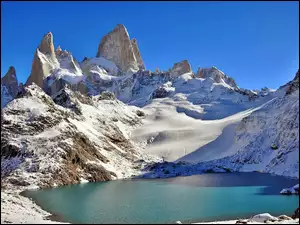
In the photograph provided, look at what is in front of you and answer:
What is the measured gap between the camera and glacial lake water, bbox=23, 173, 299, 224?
118 feet

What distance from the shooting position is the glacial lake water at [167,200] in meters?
36.0

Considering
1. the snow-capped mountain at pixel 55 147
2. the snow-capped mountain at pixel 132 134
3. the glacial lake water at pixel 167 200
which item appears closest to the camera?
the glacial lake water at pixel 167 200

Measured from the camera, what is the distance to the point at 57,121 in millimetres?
72188

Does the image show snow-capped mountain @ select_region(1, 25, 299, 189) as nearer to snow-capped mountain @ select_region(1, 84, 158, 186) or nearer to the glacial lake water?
snow-capped mountain @ select_region(1, 84, 158, 186)

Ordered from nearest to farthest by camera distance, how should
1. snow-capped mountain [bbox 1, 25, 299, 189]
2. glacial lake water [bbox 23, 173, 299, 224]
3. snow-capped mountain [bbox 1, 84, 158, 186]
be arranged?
glacial lake water [bbox 23, 173, 299, 224] < snow-capped mountain [bbox 1, 84, 158, 186] < snow-capped mountain [bbox 1, 25, 299, 189]

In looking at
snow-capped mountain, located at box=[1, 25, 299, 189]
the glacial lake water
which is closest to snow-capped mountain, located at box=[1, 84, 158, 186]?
snow-capped mountain, located at box=[1, 25, 299, 189]

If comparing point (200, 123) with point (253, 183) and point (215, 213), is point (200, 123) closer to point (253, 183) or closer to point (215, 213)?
point (253, 183)

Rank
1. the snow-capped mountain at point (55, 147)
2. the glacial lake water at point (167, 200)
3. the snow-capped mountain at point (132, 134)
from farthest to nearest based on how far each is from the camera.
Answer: the snow-capped mountain at point (132, 134)
the snow-capped mountain at point (55, 147)
the glacial lake water at point (167, 200)

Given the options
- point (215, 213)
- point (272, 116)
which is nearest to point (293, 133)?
point (272, 116)

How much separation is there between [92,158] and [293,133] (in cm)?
3773

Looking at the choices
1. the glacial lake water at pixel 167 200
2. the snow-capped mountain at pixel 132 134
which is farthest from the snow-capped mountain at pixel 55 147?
the glacial lake water at pixel 167 200

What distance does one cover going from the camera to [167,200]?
44.3 m

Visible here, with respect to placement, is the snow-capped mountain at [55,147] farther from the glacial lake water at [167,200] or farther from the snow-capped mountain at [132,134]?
the glacial lake water at [167,200]

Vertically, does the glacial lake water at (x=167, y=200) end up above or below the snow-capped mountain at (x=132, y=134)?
below
